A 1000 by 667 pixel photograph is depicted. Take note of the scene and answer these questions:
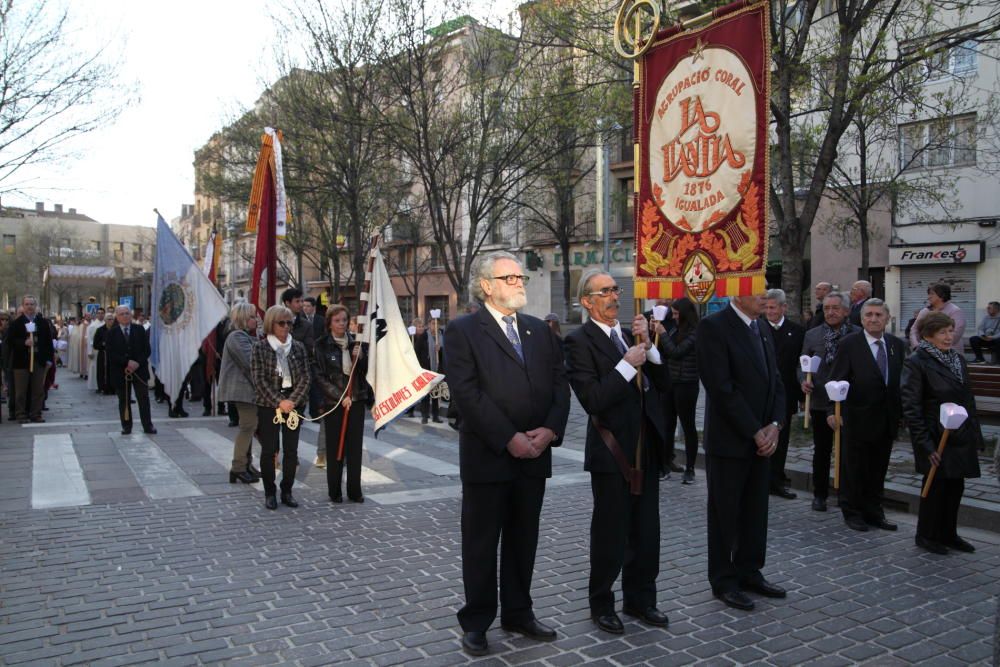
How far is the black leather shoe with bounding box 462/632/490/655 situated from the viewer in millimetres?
4051

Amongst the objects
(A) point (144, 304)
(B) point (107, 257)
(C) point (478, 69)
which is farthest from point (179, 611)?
(B) point (107, 257)

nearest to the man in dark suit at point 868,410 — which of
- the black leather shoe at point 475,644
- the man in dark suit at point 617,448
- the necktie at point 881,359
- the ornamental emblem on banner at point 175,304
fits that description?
the necktie at point 881,359

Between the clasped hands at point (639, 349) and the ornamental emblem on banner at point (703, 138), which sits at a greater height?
the ornamental emblem on banner at point (703, 138)

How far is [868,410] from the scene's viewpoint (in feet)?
21.4

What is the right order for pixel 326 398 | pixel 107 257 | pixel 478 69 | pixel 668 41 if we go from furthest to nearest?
pixel 107 257
pixel 478 69
pixel 326 398
pixel 668 41

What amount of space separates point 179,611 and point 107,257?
9290 cm

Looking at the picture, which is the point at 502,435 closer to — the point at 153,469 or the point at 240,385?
the point at 240,385

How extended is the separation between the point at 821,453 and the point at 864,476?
0.64 m

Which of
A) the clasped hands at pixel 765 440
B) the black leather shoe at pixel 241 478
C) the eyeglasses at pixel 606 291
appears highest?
the eyeglasses at pixel 606 291

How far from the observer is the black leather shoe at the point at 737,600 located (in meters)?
4.67

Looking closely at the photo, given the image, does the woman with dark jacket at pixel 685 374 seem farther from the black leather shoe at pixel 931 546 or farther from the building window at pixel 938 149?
the building window at pixel 938 149

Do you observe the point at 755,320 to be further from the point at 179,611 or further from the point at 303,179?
the point at 303,179

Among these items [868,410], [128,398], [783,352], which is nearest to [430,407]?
[128,398]

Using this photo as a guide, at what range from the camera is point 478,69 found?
718 inches
